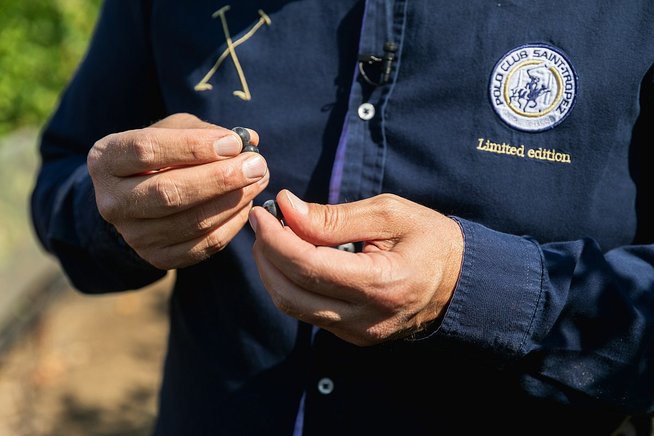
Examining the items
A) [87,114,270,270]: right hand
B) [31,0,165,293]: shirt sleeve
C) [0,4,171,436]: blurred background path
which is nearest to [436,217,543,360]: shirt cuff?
[87,114,270,270]: right hand

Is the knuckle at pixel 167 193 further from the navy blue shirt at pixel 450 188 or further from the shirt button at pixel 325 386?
the shirt button at pixel 325 386

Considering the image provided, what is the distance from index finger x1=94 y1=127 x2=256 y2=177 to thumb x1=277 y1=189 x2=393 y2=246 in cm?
15

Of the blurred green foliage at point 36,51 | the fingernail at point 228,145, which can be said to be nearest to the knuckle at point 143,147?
the fingernail at point 228,145

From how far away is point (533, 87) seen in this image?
1510mm

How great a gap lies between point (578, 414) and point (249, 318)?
0.75 m

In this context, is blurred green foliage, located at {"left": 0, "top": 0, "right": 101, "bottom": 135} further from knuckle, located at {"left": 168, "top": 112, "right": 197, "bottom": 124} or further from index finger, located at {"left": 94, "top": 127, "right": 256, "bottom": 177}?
index finger, located at {"left": 94, "top": 127, "right": 256, "bottom": 177}

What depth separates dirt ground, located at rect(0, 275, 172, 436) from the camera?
4461 millimetres

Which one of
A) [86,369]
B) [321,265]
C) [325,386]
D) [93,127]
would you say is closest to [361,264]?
[321,265]

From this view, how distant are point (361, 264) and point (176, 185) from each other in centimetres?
38

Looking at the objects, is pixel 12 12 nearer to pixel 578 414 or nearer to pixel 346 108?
pixel 346 108

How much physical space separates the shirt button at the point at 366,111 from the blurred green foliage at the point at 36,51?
5.02 meters

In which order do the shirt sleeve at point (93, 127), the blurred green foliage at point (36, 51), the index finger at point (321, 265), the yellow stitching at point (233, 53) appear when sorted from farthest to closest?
the blurred green foliage at point (36, 51) → the shirt sleeve at point (93, 127) → the yellow stitching at point (233, 53) → the index finger at point (321, 265)

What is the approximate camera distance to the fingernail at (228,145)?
1.37 meters

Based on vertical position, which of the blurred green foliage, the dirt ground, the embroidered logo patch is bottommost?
the dirt ground
